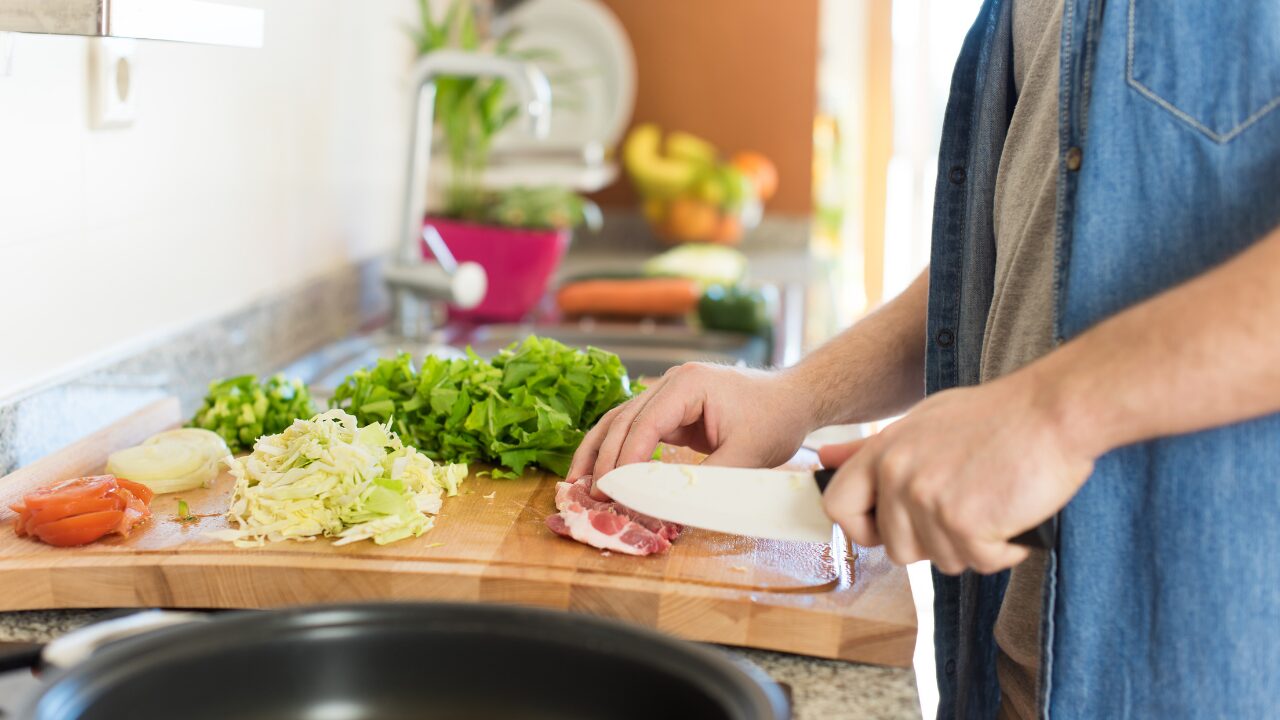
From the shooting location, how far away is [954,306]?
4.48 feet

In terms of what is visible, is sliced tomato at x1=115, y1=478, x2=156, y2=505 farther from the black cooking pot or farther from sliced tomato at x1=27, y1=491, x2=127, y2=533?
the black cooking pot

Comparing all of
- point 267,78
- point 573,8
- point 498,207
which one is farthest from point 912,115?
point 267,78

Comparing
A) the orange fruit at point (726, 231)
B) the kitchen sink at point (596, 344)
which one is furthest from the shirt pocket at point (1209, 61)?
the orange fruit at point (726, 231)

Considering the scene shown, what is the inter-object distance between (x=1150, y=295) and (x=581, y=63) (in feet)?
9.33

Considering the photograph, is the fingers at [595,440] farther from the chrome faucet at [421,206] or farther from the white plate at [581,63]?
the white plate at [581,63]

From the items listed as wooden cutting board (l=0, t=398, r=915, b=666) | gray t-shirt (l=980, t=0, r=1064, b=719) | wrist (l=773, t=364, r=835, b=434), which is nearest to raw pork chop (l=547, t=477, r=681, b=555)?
wooden cutting board (l=0, t=398, r=915, b=666)

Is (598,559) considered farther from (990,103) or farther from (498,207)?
(498,207)

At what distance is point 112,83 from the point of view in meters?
1.51

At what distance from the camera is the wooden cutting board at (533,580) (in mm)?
990

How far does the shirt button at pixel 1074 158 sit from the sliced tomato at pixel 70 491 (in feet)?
2.81

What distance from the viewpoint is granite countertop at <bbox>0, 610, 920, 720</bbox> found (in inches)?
36.0

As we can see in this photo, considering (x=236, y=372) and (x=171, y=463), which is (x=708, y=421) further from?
(x=236, y=372)

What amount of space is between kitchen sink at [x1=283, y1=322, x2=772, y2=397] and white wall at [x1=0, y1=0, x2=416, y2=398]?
0.16m

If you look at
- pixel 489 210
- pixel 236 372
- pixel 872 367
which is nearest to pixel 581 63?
pixel 489 210
